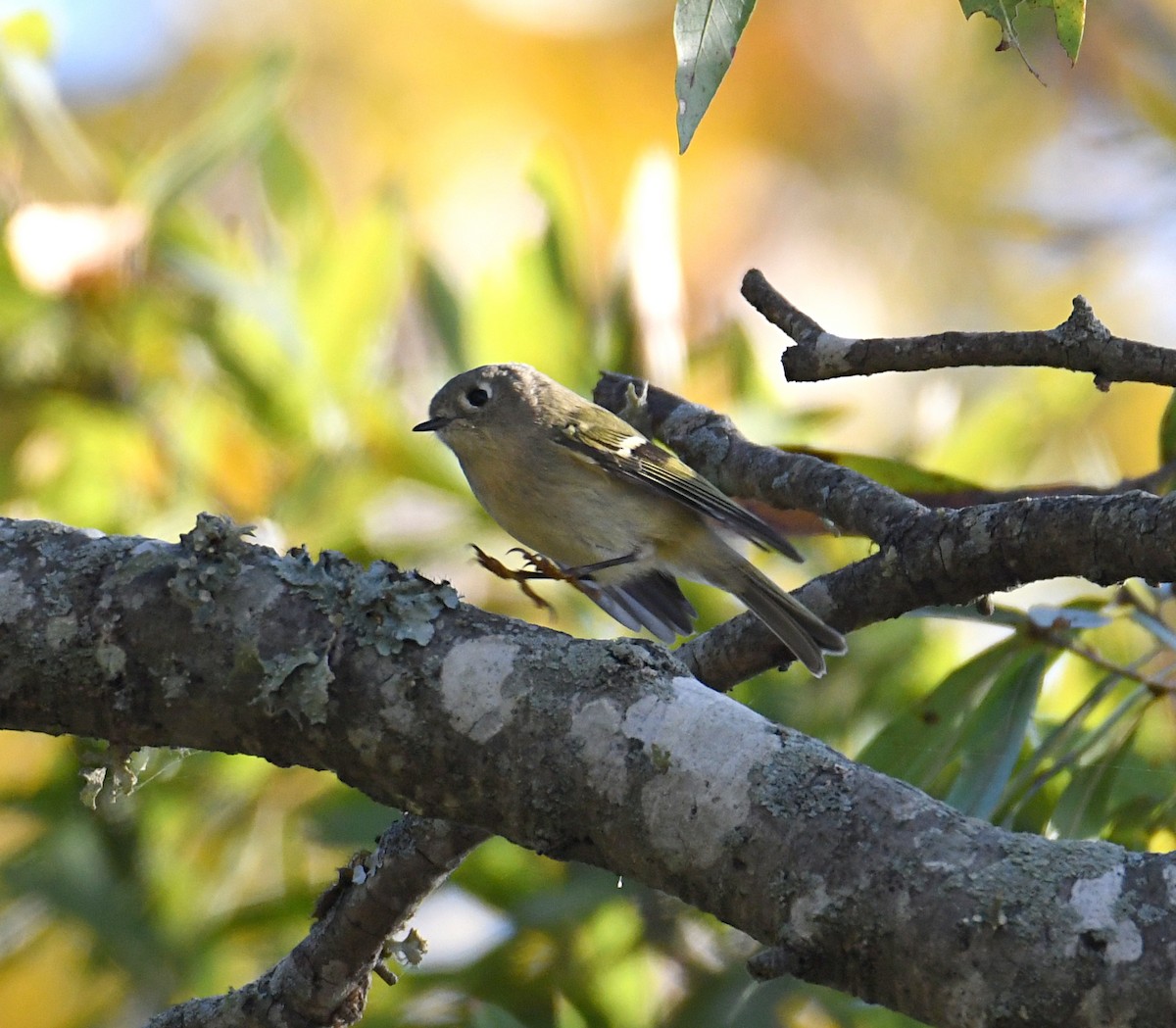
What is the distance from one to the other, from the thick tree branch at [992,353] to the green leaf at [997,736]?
80 centimetres

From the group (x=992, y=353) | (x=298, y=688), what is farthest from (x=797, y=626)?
(x=298, y=688)

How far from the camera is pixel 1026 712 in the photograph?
2.16m

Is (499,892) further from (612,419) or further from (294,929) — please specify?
(612,419)

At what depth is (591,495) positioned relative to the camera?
9.91 feet

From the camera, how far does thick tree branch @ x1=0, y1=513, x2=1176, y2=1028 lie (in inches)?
45.1

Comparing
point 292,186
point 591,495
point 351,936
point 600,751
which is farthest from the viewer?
point 292,186

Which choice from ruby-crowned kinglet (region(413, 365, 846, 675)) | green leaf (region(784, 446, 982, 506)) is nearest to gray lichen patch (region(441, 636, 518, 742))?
green leaf (region(784, 446, 982, 506))

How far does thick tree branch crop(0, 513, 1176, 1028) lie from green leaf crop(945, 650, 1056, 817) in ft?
2.52

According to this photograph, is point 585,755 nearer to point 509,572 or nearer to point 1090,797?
point 1090,797

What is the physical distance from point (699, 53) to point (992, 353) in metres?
0.52

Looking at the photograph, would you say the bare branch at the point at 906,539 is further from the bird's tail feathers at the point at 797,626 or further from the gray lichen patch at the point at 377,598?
the gray lichen patch at the point at 377,598

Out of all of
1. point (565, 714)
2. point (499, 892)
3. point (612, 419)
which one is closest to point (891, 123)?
point (612, 419)

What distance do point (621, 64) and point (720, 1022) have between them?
6.84 m

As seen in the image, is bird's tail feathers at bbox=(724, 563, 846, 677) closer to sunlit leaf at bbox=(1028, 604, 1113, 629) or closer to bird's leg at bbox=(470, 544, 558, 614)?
sunlit leaf at bbox=(1028, 604, 1113, 629)
